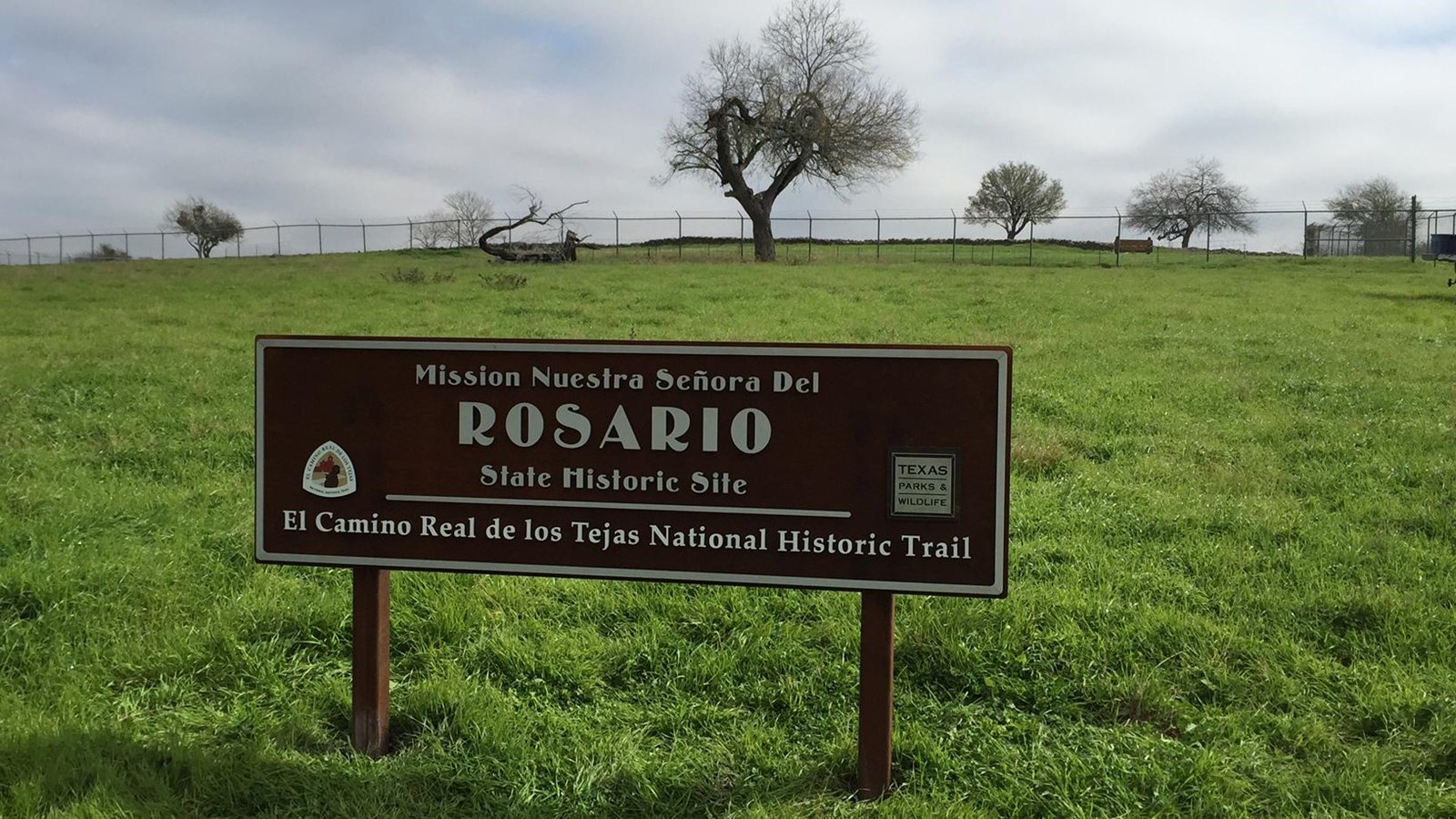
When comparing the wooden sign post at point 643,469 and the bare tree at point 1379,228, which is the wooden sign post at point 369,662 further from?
the bare tree at point 1379,228

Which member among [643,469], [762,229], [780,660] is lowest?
[780,660]

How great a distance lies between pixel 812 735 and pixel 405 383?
1.68 meters

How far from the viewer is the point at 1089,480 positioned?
6168mm

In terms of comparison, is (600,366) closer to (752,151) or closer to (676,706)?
(676,706)

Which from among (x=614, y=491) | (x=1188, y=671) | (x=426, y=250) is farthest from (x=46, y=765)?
(x=426, y=250)

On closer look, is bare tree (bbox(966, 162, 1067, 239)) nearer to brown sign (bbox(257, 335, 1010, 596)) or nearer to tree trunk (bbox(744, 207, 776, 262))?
tree trunk (bbox(744, 207, 776, 262))

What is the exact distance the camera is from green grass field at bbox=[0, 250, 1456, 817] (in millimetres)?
3053

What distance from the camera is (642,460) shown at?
3033mm

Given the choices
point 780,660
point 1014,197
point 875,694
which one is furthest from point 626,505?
point 1014,197

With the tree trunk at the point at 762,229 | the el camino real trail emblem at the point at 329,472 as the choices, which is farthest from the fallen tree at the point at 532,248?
the el camino real trail emblem at the point at 329,472

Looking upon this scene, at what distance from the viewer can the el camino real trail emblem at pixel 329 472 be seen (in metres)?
3.16

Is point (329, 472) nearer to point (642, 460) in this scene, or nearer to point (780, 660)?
point (642, 460)

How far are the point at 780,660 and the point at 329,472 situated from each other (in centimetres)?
169

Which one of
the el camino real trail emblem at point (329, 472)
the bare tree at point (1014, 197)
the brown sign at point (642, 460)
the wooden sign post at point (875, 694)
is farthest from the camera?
the bare tree at point (1014, 197)
